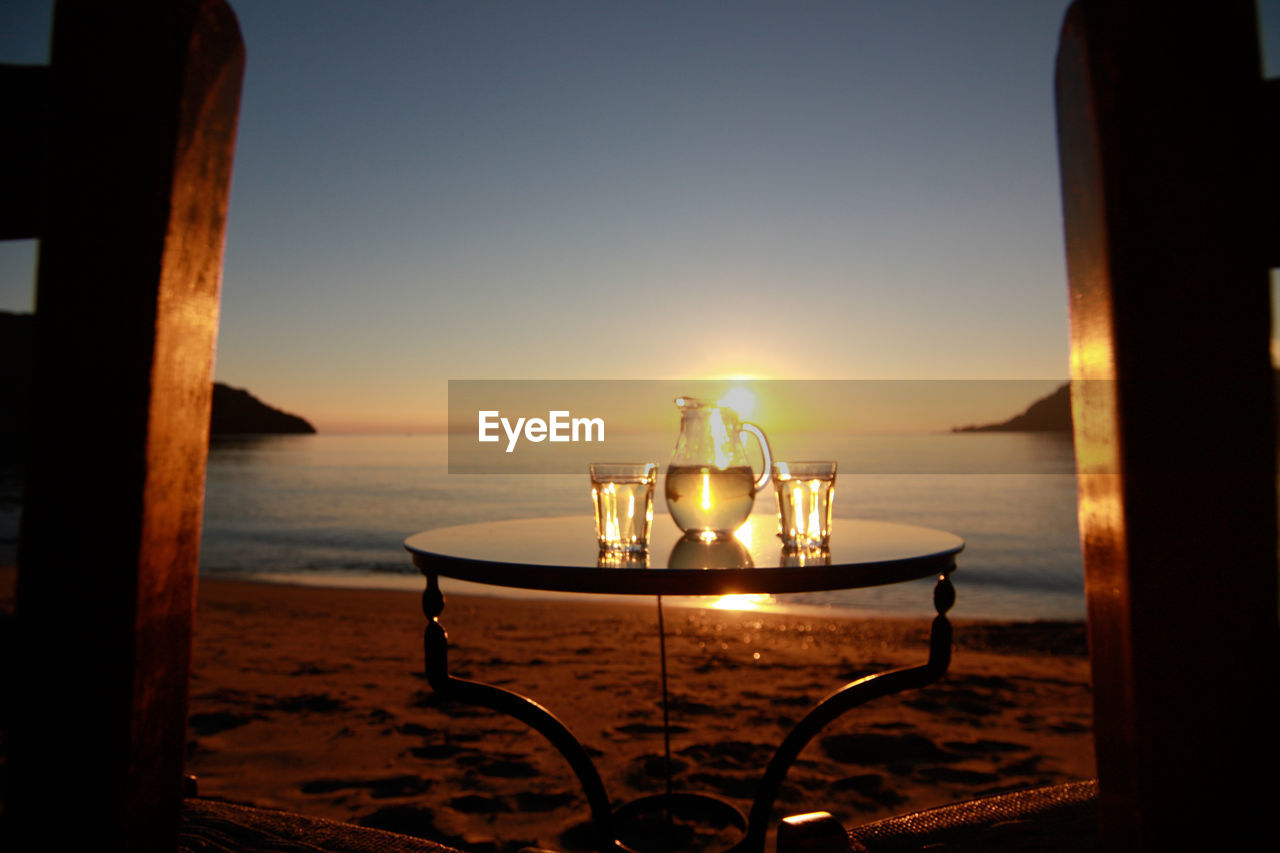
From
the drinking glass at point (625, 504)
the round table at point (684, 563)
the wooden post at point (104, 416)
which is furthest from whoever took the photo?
the drinking glass at point (625, 504)

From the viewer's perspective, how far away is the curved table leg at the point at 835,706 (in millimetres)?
1569

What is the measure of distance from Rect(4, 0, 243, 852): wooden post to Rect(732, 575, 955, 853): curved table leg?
128 centimetres

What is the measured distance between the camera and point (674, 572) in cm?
108

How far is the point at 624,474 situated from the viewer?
1.46 meters

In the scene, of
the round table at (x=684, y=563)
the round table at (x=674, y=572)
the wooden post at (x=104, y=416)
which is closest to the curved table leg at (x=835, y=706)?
the round table at (x=674, y=572)

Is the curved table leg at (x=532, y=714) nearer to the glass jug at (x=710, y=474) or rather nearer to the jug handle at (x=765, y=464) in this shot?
the glass jug at (x=710, y=474)

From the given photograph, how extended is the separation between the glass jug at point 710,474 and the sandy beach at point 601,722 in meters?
1.17

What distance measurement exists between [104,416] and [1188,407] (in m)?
0.82

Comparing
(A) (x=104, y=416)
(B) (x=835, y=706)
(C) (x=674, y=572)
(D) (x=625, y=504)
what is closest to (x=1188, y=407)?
(C) (x=674, y=572)

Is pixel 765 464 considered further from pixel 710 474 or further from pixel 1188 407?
pixel 1188 407

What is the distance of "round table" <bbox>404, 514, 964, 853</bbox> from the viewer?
1.08 metres

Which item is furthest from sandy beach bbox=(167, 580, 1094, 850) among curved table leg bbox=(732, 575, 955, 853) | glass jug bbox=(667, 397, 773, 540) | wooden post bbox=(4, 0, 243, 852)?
wooden post bbox=(4, 0, 243, 852)

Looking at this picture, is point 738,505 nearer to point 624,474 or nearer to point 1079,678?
point 624,474

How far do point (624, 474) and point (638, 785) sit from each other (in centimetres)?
164
